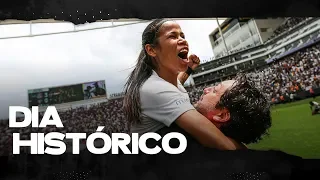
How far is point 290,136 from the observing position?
2357 mm

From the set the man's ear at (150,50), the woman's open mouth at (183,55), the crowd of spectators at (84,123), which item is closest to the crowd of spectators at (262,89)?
the crowd of spectators at (84,123)

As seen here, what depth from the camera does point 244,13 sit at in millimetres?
2572

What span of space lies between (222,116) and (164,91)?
0.44 metres

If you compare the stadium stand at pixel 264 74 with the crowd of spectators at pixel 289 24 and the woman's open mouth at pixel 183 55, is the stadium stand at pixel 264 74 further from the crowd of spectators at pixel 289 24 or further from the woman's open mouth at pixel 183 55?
the woman's open mouth at pixel 183 55

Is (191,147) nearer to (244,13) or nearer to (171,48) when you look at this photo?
(171,48)

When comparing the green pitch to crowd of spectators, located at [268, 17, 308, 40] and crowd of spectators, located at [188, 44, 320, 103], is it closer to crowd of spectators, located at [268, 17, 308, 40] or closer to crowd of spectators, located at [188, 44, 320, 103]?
crowd of spectators, located at [188, 44, 320, 103]

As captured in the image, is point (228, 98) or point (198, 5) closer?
point (228, 98)

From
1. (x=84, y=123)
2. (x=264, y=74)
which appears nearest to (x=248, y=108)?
(x=264, y=74)

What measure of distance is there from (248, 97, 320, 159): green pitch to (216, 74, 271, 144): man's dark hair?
0.17ft

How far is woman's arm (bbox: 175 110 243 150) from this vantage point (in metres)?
2.21

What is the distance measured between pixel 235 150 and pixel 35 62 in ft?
5.00

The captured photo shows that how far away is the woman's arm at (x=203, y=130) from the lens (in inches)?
86.9

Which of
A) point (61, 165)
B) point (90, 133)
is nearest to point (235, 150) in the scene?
point (90, 133)

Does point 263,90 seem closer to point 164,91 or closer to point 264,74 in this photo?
point 264,74
